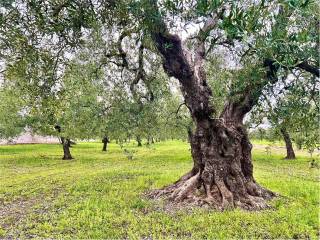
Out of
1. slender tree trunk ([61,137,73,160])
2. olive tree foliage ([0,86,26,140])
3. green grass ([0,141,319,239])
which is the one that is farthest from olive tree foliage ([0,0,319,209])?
olive tree foliage ([0,86,26,140])

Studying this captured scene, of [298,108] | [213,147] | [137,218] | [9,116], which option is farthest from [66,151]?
[298,108]

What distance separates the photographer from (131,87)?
18109 millimetres

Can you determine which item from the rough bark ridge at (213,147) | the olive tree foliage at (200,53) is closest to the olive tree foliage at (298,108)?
the olive tree foliage at (200,53)

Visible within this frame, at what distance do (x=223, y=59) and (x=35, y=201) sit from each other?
431 inches

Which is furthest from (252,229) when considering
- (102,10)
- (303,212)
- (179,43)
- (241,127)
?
(102,10)

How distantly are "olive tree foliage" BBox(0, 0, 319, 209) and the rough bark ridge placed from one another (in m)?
0.04

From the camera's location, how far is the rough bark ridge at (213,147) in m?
13.1

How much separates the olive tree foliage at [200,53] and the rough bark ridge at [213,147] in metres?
0.04

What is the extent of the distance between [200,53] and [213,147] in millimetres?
3814

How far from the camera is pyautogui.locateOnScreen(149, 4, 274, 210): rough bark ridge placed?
518 inches

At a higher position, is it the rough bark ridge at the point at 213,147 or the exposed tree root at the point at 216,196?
the rough bark ridge at the point at 213,147

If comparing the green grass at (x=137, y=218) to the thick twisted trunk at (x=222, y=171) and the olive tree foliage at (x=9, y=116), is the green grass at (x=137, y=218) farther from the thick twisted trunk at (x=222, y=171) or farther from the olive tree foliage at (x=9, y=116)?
the olive tree foliage at (x=9, y=116)

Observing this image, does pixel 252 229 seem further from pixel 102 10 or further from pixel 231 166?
pixel 102 10

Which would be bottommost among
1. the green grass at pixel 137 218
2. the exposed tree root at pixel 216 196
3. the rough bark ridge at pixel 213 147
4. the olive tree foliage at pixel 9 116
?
the green grass at pixel 137 218
